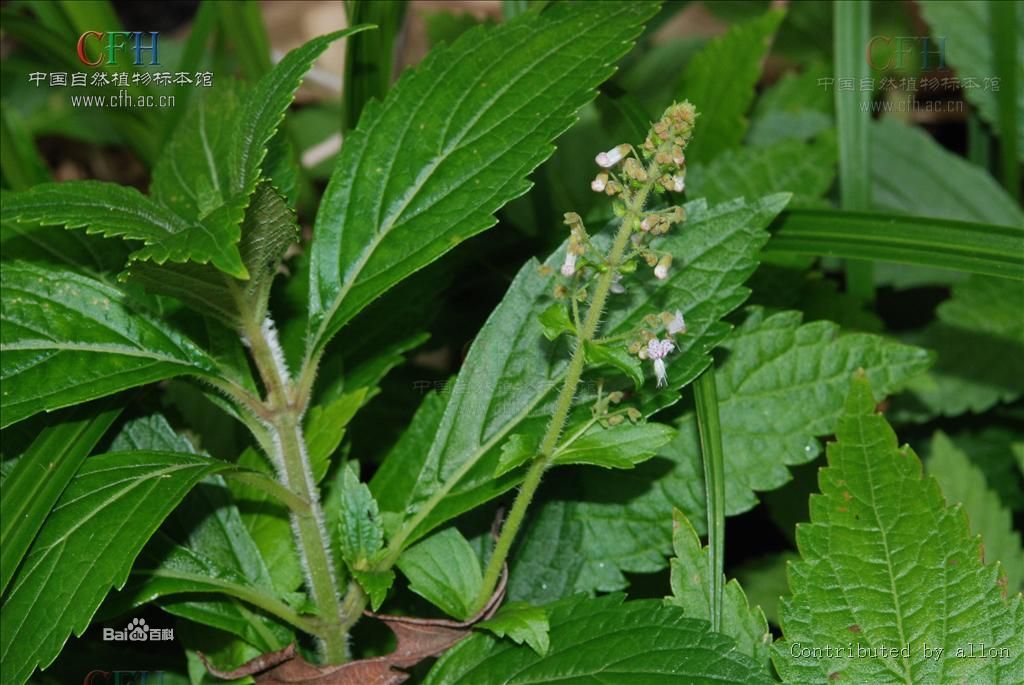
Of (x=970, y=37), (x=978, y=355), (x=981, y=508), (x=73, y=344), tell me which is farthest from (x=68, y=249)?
(x=970, y=37)

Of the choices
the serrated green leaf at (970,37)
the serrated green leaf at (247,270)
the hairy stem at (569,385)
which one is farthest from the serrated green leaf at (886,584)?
the serrated green leaf at (970,37)

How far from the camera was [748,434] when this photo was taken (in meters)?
1.58

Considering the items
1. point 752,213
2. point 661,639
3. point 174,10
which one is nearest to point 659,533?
point 661,639

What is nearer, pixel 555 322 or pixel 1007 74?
pixel 555 322

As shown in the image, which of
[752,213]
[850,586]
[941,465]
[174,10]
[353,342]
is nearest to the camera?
[850,586]

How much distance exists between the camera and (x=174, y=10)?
3.19 meters

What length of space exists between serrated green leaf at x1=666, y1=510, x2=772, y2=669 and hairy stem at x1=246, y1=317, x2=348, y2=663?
44 centimetres

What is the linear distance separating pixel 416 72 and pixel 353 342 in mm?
444

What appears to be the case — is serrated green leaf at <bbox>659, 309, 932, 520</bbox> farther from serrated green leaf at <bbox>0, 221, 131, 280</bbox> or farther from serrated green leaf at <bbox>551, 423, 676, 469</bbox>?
serrated green leaf at <bbox>0, 221, 131, 280</bbox>

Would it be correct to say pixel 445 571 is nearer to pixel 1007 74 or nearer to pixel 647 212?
pixel 647 212

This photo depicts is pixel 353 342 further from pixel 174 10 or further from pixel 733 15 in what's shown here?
pixel 174 10

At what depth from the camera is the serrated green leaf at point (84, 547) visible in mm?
1230

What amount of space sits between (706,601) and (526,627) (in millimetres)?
236

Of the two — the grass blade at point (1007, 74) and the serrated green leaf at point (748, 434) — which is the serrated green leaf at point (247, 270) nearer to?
the serrated green leaf at point (748, 434)
